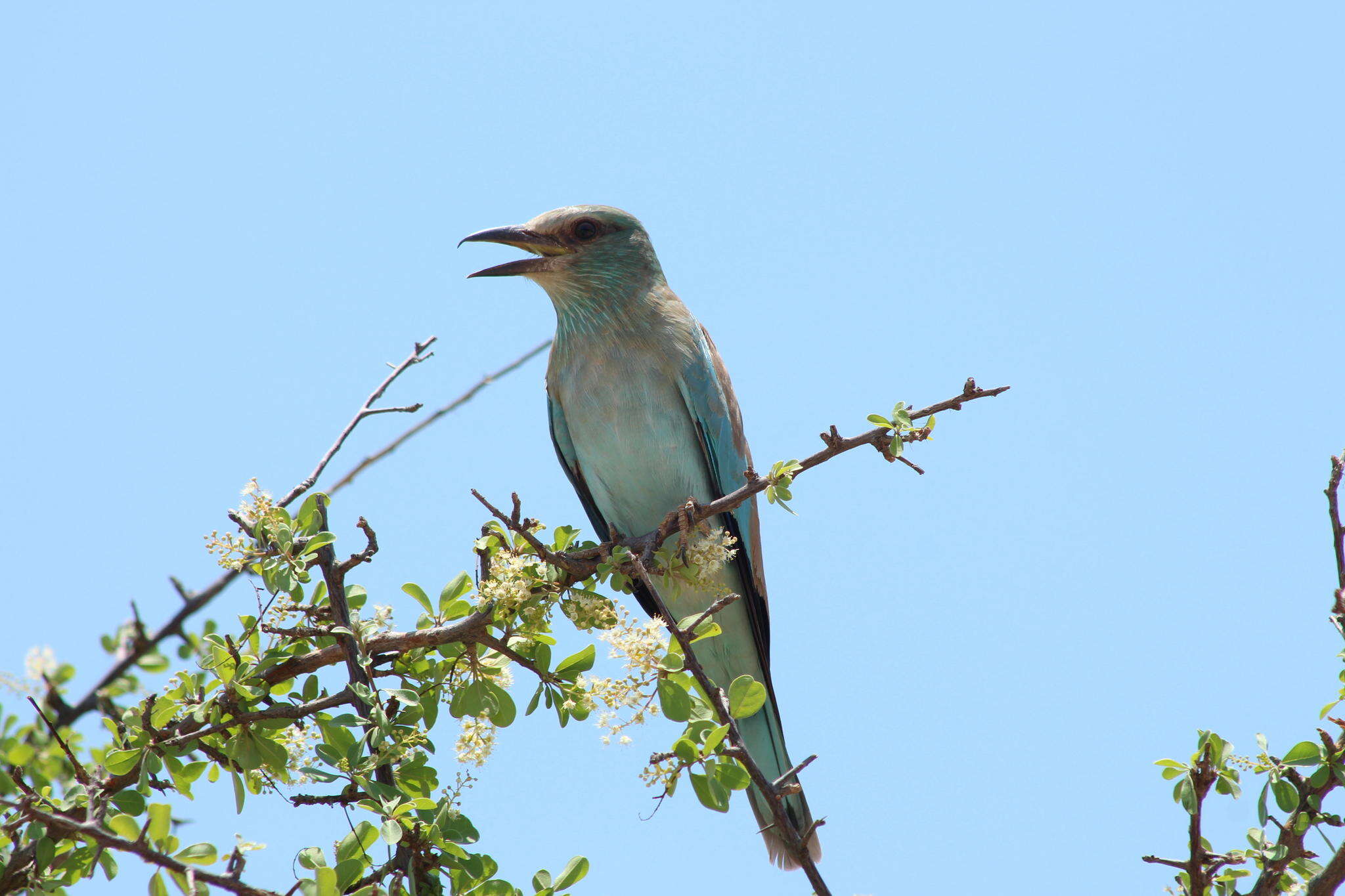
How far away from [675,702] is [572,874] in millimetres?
495

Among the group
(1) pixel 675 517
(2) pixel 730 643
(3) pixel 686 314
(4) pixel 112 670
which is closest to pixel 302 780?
(1) pixel 675 517

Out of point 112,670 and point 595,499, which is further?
point 595,499

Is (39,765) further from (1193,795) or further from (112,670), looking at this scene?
(1193,795)

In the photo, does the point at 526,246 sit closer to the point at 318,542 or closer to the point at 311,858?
the point at 318,542

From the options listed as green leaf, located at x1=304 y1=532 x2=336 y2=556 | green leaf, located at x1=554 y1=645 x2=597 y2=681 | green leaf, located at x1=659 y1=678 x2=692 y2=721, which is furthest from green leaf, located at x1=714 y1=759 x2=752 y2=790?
green leaf, located at x1=304 y1=532 x2=336 y2=556

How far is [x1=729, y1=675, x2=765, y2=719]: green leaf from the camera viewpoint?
2.67 m

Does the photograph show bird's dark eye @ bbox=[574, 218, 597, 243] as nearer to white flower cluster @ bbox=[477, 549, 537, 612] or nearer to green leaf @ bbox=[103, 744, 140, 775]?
white flower cluster @ bbox=[477, 549, 537, 612]

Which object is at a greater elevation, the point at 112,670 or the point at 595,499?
the point at 595,499

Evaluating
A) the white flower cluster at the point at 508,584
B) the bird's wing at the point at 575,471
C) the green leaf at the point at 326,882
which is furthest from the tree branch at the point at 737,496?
the bird's wing at the point at 575,471

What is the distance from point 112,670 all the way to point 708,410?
274cm

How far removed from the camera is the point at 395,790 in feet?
8.98

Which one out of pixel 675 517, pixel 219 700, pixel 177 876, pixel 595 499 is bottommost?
pixel 177 876

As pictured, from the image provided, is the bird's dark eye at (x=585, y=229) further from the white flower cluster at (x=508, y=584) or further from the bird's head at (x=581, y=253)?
the white flower cluster at (x=508, y=584)

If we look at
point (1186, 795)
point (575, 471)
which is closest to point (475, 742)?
point (1186, 795)
